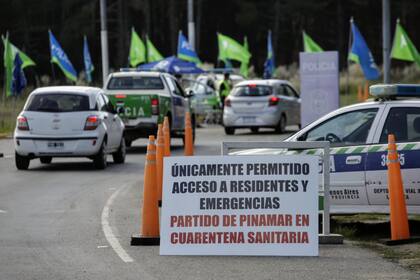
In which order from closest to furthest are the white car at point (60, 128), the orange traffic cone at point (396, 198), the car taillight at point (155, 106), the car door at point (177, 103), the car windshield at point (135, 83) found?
the orange traffic cone at point (396, 198)
the white car at point (60, 128)
the car taillight at point (155, 106)
the car windshield at point (135, 83)
the car door at point (177, 103)

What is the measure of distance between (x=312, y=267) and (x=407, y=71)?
55298mm

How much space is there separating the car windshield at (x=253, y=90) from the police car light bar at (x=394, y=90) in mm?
21297

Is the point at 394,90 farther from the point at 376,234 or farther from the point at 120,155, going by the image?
the point at 120,155

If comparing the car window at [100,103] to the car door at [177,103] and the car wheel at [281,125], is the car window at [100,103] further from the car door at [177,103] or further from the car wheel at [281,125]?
the car wheel at [281,125]

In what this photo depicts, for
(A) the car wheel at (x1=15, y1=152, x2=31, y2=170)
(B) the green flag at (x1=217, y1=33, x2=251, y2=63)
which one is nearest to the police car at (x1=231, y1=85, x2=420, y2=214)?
(A) the car wheel at (x1=15, y1=152, x2=31, y2=170)

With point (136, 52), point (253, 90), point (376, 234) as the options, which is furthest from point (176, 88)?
point (136, 52)

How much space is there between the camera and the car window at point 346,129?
14016mm

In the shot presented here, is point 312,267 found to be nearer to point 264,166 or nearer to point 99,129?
point 264,166

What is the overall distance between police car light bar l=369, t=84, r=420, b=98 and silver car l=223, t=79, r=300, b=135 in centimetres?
2102

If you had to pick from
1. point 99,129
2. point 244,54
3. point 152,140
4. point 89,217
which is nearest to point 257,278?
point 152,140

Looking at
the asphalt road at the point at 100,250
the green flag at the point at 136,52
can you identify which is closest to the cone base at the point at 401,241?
the asphalt road at the point at 100,250

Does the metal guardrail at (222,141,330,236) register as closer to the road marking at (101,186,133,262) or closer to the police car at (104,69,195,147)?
the road marking at (101,186,133,262)

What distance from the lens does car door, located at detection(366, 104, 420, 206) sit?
13305 millimetres

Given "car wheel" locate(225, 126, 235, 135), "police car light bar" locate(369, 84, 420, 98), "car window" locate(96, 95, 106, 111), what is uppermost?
"police car light bar" locate(369, 84, 420, 98)
